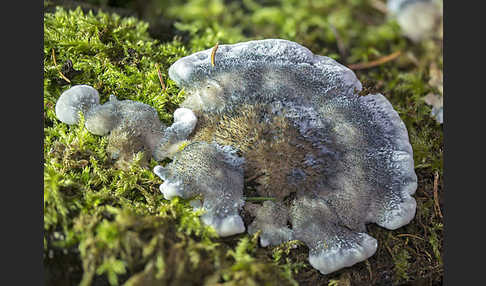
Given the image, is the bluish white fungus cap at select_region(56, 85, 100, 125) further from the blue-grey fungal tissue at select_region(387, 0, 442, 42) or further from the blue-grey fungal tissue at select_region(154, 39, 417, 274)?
the blue-grey fungal tissue at select_region(387, 0, 442, 42)

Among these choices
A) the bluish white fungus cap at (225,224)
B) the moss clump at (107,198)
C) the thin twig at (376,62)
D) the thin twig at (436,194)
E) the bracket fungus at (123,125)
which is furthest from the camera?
the thin twig at (376,62)

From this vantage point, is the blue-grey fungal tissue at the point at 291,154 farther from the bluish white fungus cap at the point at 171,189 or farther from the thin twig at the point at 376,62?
the thin twig at the point at 376,62

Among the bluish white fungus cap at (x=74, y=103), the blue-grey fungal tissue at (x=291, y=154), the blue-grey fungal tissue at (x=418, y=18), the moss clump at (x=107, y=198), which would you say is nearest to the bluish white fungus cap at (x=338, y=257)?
the blue-grey fungal tissue at (x=291, y=154)

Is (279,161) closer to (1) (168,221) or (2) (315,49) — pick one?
(1) (168,221)

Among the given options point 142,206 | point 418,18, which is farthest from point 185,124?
point 418,18

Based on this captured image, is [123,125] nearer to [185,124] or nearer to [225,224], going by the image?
[185,124]

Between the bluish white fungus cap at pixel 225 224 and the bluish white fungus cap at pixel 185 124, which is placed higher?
the bluish white fungus cap at pixel 185 124

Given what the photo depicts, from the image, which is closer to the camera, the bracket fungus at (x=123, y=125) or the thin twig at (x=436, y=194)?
the bracket fungus at (x=123, y=125)

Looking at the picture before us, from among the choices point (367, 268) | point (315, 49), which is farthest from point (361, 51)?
point (367, 268)
